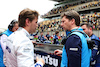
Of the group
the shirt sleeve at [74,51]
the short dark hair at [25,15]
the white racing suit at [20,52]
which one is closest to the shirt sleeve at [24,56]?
the white racing suit at [20,52]

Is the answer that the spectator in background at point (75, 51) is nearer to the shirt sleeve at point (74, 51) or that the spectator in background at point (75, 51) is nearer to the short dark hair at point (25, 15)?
the shirt sleeve at point (74, 51)

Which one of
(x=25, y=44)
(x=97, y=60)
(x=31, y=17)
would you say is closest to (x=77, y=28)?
(x=31, y=17)

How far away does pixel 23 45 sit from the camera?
1258 millimetres

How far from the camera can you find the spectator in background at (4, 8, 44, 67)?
1231 mm

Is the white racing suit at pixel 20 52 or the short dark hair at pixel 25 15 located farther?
the short dark hair at pixel 25 15

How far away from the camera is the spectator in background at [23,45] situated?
4.04ft

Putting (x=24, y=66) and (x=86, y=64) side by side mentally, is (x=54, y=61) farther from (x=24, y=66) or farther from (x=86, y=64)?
(x=24, y=66)

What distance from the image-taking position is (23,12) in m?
1.50

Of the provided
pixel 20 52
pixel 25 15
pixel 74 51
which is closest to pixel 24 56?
pixel 20 52

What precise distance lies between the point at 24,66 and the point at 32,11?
73 centimetres

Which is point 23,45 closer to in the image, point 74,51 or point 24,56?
point 24,56

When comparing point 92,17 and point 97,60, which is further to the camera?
point 92,17

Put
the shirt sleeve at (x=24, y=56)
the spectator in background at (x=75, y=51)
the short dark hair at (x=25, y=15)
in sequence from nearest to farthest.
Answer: the shirt sleeve at (x=24, y=56) → the short dark hair at (x=25, y=15) → the spectator in background at (x=75, y=51)

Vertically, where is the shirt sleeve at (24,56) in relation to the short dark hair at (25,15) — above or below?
below
